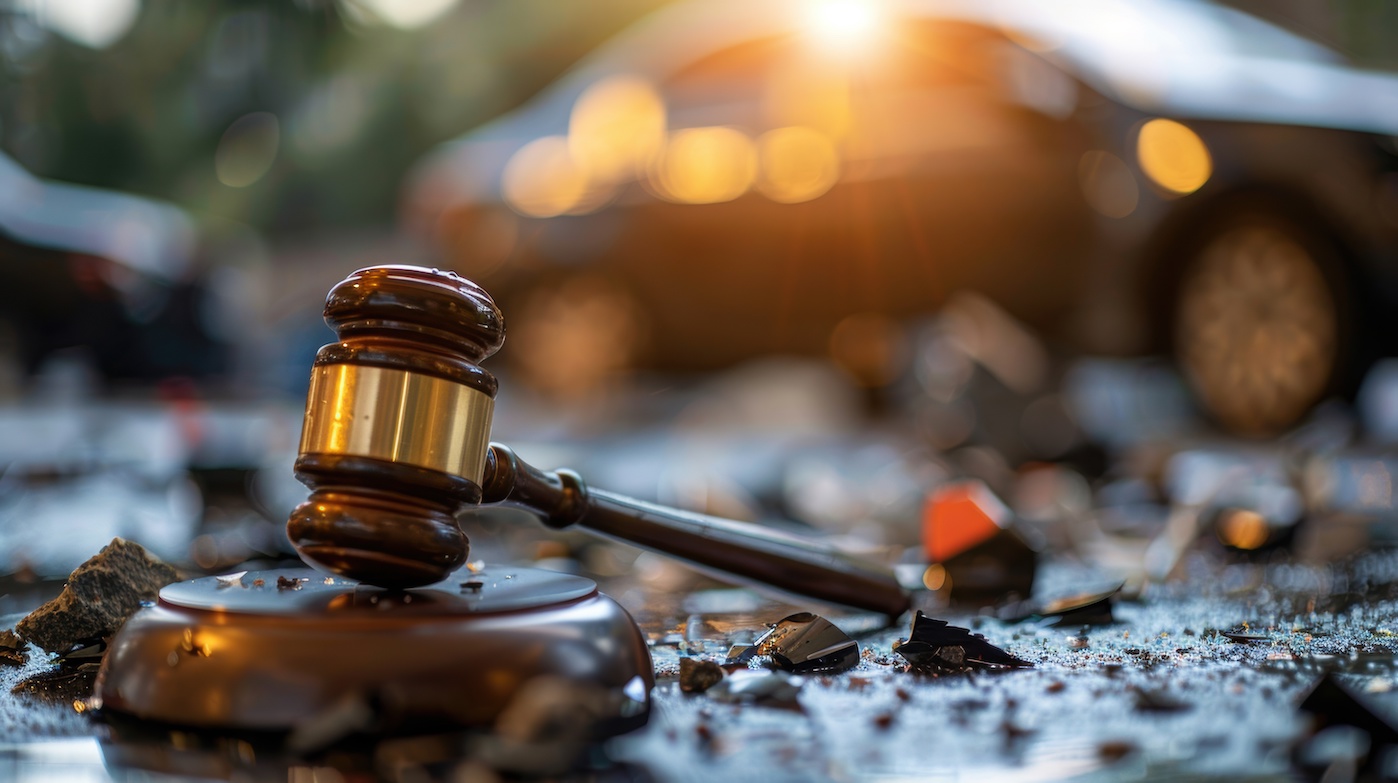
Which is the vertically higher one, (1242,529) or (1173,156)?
(1173,156)

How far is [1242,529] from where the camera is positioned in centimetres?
283

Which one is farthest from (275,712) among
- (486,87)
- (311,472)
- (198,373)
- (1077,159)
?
(486,87)

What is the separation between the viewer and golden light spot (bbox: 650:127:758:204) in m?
6.32

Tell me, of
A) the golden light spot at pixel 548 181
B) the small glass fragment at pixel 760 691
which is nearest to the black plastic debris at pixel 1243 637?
the small glass fragment at pixel 760 691

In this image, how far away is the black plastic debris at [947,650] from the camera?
1564mm

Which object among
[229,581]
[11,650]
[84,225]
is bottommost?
[11,650]

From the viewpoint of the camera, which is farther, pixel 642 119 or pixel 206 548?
pixel 642 119

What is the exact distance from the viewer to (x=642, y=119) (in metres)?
6.52

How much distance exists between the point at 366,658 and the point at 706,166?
18.2 feet

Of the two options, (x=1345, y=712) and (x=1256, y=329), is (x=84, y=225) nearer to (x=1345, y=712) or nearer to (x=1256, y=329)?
(x=1256, y=329)

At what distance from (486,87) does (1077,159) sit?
15.7 metres

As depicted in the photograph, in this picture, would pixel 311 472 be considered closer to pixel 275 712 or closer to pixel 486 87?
pixel 275 712

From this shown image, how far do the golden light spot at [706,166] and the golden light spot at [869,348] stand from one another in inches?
38.2

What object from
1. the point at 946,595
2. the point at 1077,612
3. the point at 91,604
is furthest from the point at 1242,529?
the point at 91,604
